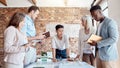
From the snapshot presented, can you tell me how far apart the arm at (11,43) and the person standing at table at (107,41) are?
3.16ft

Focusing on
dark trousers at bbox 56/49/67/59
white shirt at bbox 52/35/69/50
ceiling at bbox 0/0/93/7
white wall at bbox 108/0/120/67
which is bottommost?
dark trousers at bbox 56/49/67/59

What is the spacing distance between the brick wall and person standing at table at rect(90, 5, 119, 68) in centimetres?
548

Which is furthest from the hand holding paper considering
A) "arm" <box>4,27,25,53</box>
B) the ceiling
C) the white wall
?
the ceiling

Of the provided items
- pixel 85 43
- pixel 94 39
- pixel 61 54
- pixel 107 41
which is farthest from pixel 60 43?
pixel 107 41

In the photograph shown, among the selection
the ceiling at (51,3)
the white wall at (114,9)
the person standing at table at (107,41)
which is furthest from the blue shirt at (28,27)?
the ceiling at (51,3)

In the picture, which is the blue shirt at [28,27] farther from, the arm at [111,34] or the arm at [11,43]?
the arm at [111,34]

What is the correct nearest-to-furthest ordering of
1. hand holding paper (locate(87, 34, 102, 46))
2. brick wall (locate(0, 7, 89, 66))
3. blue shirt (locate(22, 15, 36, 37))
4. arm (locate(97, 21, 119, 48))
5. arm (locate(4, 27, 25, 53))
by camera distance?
arm (locate(4, 27, 25, 53)) → arm (locate(97, 21, 119, 48)) → hand holding paper (locate(87, 34, 102, 46)) → blue shirt (locate(22, 15, 36, 37)) → brick wall (locate(0, 7, 89, 66))

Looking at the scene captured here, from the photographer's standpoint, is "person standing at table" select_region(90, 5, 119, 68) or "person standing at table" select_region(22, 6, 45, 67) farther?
"person standing at table" select_region(22, 6, 45, 67)

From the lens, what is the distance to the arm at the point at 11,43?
2.56 m

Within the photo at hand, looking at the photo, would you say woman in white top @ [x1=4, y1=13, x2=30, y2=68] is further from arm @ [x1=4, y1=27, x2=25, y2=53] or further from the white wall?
the white wall

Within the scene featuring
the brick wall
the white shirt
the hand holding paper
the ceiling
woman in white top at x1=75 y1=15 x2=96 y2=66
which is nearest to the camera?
the hand holding paper

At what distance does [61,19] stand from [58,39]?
4.17 m

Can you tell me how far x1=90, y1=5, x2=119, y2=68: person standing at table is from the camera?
109 inches

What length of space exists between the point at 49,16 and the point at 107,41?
5785 mm
